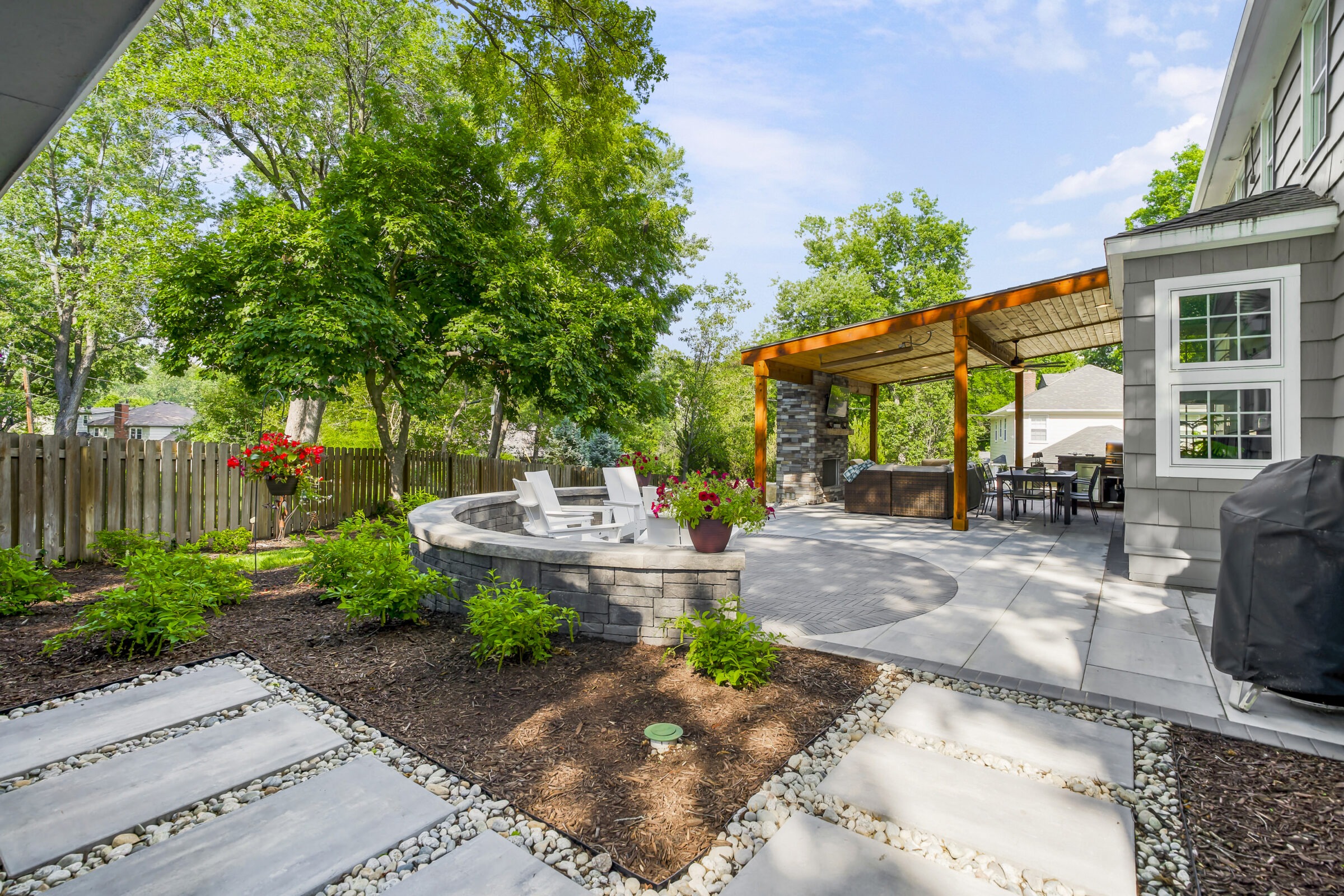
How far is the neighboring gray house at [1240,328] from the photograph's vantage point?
4.59 meters

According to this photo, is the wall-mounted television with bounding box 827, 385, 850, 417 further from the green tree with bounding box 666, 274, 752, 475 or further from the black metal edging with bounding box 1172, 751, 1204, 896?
the black metal edging with bounding box 1172, 751, 1204, 896

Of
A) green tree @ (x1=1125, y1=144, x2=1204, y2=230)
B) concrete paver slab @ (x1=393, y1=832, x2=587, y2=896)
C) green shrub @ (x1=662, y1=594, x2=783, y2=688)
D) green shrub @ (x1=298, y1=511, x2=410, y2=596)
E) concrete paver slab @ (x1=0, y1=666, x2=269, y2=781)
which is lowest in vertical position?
concrete paver slab @ (x1=393, y1=832, x2=587, y2=896)

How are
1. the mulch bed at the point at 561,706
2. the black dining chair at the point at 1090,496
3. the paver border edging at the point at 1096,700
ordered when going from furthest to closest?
the black dining chair at the point at 1090,496, the paver border edging at the point at 1096,700, the mulch bed at the point at 561,706

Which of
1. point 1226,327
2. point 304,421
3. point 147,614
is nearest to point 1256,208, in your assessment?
point 1226,327

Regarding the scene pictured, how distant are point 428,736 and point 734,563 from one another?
1674 mm

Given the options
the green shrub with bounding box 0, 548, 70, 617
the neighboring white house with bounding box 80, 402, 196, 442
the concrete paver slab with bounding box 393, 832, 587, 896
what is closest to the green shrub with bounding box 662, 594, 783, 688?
the concrete paver slab with bounding box 393, 832, 587, 896

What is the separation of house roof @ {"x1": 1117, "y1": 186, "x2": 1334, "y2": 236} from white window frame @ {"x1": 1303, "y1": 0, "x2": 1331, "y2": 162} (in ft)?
1.16

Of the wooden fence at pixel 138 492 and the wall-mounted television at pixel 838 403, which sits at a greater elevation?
the wall-mounted television at pixel 838 403

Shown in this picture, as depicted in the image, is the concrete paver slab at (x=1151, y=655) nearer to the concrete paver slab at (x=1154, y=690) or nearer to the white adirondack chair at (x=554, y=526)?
the concrete paver slab at (x=1154, y=690)

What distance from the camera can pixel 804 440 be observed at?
40.7 ft

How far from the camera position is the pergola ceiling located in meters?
8.12

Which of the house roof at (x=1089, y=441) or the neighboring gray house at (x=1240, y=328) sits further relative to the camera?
the house roof at (x=1089, y=441)

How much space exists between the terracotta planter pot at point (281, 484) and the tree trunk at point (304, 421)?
699cm

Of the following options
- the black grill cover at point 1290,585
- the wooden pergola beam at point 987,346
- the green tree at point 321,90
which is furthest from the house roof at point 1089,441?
the black grill cover at point 1290,585
